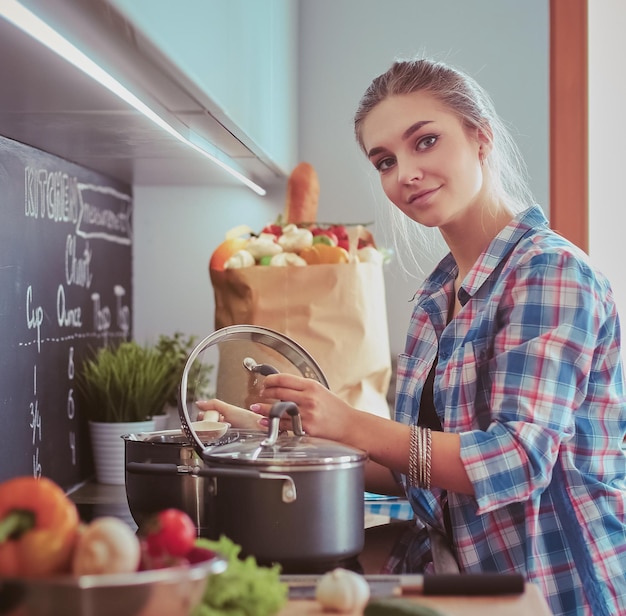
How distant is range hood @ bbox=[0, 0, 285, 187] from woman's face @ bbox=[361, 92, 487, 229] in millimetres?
220

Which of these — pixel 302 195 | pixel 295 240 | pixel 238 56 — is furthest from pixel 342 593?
pixel 302 195

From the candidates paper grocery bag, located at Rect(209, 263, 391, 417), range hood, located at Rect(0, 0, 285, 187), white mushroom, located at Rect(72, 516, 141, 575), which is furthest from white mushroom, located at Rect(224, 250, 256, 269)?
white mushroom, located at Rect(72, 516, 141, 575)

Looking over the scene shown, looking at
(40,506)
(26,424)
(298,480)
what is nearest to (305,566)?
(298,480)

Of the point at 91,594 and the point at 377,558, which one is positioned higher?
the point at 91,594

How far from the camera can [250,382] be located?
1145mm

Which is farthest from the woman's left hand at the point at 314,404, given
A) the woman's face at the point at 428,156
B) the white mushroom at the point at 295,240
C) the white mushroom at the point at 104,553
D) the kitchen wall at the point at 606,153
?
the kitchen wall at the point at 606,153

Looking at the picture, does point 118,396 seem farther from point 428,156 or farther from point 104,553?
point 104,553

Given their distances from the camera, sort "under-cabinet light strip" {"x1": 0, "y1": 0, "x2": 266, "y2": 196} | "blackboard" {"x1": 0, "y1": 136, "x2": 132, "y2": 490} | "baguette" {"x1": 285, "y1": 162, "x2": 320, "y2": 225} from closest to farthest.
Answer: "under-cabinet light strip" {"x1": 0, "y1": 0, "x2": 266, "y2": 196} → "blackboard" {"x1": 0, "y1": 136, "x2": 132, "y2": 490} → "baguette" {"x1": 285, "y1": 162, "x2": 320, "y2": 225}

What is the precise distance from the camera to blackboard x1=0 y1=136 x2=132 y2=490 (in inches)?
57.4

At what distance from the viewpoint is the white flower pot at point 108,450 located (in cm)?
178

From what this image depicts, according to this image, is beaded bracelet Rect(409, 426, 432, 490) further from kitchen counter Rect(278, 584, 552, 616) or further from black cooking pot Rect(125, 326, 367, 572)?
kitchen counter Rect(278, 584, 552, 616)

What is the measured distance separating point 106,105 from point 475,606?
0.70 meters

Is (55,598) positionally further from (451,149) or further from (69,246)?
(69,246)

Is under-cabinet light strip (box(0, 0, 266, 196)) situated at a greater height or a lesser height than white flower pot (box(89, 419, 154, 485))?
greater
